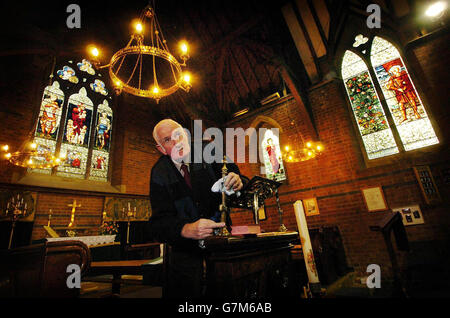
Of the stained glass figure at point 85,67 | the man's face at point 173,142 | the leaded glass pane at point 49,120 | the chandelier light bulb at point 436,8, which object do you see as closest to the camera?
the man's face at point 173,142

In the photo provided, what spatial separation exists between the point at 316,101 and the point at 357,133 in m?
1.58

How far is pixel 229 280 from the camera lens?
83 cm

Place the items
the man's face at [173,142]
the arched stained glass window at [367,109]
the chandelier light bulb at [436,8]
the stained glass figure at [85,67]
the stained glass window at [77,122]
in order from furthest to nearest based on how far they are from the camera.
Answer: the stained glass figure at [85,67] → the stained glass window at [77,122] → the arched stained glass window at [367,109] → the chandelier light bulb at [436,8] → the man's face at [173,142]

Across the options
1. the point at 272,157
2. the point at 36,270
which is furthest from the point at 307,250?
the point at 272,157

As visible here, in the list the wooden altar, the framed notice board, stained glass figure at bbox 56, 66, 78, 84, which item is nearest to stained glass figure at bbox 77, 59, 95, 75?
stained glass figure at bbox 56, 66, 78, 84

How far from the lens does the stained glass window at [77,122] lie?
19.3ft

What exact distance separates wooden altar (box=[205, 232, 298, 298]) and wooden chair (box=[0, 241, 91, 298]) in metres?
1.47

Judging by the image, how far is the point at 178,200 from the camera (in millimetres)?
1315

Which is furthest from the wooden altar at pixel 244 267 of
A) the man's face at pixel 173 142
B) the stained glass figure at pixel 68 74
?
the stained glass figure at pixel 68 74

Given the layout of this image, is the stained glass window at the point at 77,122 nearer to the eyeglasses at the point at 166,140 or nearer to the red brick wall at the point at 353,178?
the red brick wall at the point at 353,178

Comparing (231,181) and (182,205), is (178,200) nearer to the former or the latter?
(182,205)

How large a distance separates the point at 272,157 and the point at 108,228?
5.52 m

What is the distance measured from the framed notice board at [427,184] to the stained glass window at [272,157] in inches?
128
